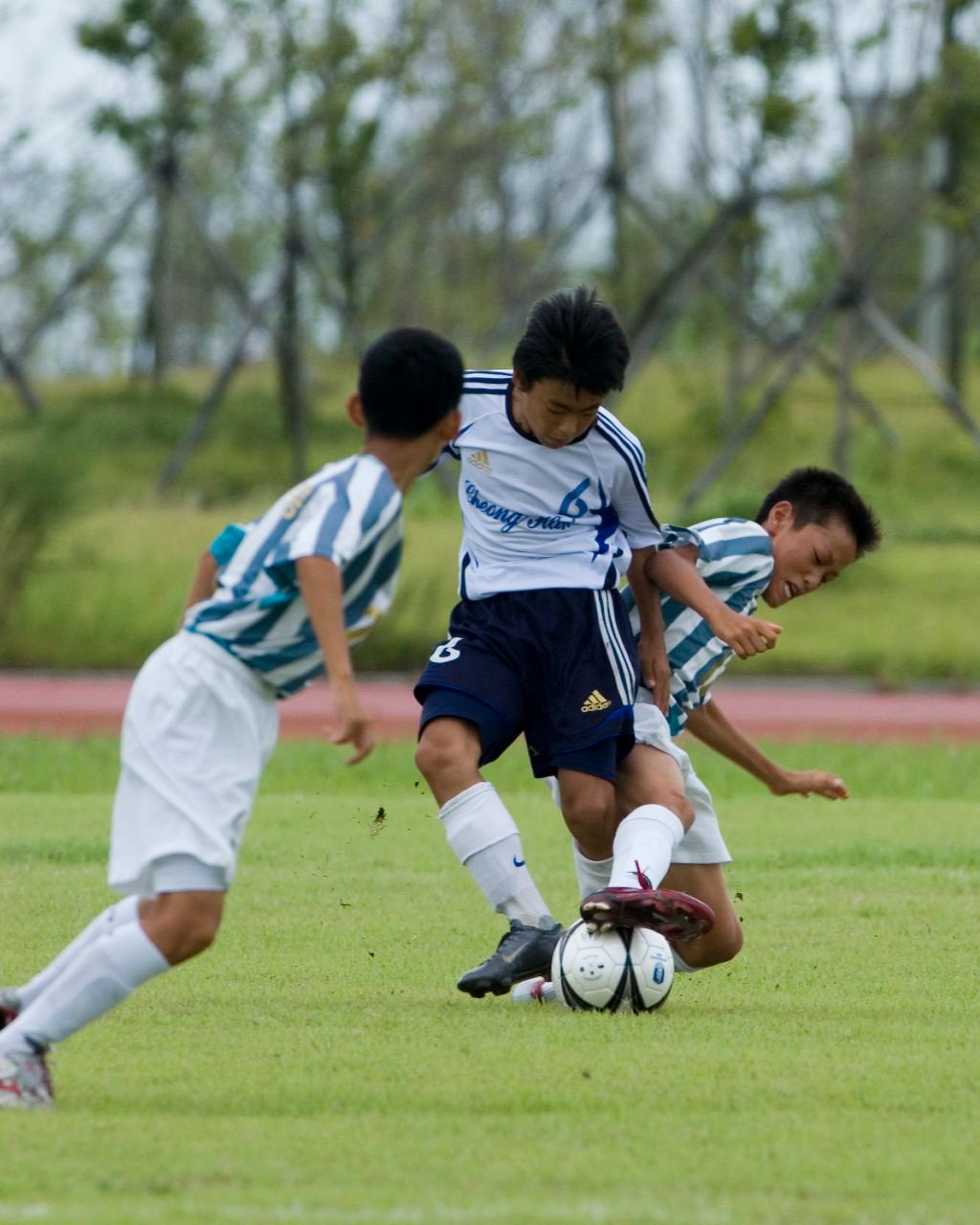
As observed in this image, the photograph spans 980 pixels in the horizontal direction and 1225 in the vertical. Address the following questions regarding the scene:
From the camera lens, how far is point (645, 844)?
5.63 metres

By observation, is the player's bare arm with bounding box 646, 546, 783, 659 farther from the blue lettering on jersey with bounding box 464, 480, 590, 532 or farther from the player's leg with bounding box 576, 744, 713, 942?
the player's leg with bounding box 576, 744, 713, 942

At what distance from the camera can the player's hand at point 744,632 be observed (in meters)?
5.41

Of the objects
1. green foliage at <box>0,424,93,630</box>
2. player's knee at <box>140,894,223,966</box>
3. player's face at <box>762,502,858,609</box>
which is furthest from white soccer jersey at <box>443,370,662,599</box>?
green foliage at <box>0,424,93,630</box>

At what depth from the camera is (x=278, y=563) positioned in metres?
4.52

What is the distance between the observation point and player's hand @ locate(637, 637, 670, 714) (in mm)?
6078

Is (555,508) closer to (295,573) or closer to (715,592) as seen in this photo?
(715,592)

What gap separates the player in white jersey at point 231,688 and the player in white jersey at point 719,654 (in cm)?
152

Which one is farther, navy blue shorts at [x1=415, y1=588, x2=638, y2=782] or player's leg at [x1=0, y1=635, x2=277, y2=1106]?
navy blue shorts at [x1=415, y1=588, x2=638, y2=782]


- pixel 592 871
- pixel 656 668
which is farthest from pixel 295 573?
pixel 592 871

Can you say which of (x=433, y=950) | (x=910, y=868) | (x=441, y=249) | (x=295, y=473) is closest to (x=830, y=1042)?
(x=433, y=950)

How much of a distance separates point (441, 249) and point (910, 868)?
31777 millimetres

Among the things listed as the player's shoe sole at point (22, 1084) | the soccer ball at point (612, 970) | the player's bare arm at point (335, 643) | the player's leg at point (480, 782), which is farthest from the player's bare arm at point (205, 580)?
the soccer ball at point (612, 970)

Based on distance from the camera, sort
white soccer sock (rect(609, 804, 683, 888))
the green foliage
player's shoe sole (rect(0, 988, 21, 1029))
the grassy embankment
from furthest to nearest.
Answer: the grassy embankment, the green foliage, white soccer sock (rect(609, 804, 683, 888)), player's shoe sole (rect(0, 988, 21, 1029))

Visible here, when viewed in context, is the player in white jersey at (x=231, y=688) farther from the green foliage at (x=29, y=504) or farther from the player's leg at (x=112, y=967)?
the green foliage at (x=29, y=504)
